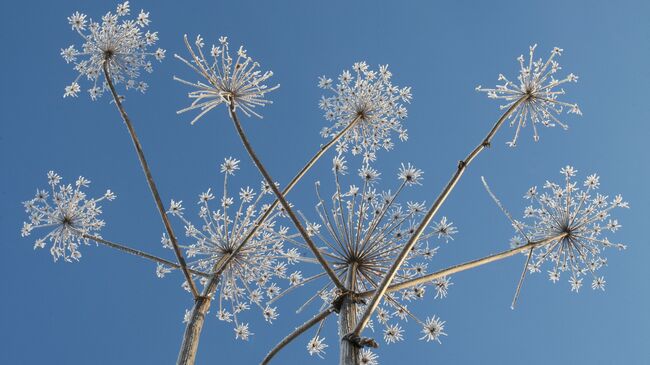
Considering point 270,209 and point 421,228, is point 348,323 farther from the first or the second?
point 270,209

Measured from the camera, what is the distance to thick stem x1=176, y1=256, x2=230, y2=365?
24.8 feet

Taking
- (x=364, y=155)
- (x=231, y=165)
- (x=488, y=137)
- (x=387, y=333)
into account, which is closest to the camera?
(x=488, y=137)

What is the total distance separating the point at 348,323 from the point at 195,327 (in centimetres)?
216

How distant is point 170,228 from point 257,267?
2.61m

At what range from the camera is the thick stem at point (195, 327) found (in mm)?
7547

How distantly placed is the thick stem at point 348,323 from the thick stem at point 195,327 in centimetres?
190

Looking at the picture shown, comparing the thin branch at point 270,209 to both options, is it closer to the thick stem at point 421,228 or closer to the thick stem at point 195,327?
the thick stem at point 195,327

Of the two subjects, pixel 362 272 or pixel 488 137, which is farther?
pixel 362 272

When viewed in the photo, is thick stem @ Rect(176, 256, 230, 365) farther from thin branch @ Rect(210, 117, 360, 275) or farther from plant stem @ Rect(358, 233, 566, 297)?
plant stem @ Rect(358, 233, 566, 297)

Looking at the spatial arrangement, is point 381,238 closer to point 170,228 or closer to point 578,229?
point 170,228

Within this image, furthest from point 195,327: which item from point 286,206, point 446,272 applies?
point 446,272

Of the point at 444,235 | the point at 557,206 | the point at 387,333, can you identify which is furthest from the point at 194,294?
the point at 557,206

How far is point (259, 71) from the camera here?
8977 millimetres

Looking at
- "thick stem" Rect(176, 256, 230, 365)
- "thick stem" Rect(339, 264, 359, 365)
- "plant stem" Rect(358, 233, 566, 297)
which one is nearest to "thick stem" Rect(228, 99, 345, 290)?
"thick stem" Rect(339, 264, 359, 365)
